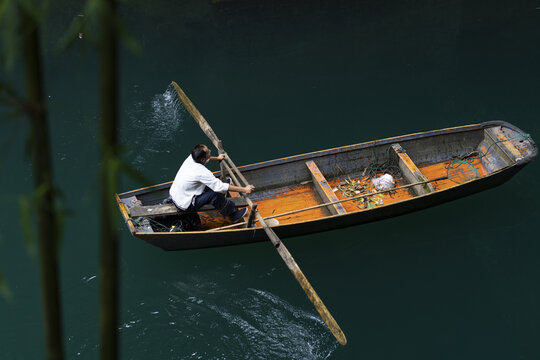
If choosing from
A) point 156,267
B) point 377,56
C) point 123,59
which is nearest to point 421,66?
point 377,56

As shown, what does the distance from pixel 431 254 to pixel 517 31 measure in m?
9.09

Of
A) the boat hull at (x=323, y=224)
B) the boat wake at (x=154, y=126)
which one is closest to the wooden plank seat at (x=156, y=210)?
the boat hull at (x=323, y=224)

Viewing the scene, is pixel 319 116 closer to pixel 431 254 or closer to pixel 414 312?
pixel 431 254

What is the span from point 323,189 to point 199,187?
7.60ft

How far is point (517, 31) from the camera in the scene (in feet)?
53.7

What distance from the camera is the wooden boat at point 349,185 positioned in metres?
9.41

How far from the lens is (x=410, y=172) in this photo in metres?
10.7

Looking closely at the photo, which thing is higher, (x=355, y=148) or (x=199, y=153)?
(x=199, y=153)

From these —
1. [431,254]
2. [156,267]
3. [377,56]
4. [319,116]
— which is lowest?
[431,254]

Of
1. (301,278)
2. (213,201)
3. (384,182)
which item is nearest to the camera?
(301,278)

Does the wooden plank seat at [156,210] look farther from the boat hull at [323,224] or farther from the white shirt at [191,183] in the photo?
the boat hull at [323,224]

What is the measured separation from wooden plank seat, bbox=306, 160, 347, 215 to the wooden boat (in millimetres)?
17

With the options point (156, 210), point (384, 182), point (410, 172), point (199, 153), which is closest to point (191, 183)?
point (199, 153)

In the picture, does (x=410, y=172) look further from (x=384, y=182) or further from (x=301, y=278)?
(x=301, y=278)
